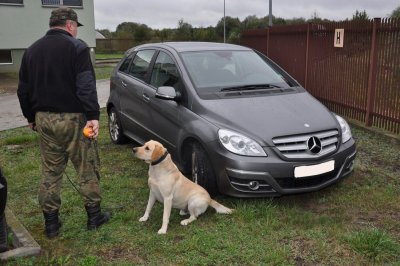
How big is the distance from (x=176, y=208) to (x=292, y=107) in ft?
5.39

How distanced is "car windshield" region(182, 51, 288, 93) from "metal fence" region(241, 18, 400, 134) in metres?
2.69

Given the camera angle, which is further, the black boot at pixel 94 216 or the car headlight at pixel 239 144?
the car headlight at pixel 239 144

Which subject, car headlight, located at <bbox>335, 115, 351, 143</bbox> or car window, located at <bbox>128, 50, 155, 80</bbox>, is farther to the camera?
car window, located at <bbox>128, 50, 155, 80</bbox>

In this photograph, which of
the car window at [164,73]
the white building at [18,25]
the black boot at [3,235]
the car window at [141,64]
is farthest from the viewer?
the white building at [18,25]

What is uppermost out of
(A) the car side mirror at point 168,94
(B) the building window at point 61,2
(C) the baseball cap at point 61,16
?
(B) the building window at point 61,2

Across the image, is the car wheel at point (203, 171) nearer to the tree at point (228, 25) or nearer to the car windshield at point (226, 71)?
the car windshield at point (226, 71)

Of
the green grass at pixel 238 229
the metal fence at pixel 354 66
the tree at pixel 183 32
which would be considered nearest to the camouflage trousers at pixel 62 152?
the green grass at pixel 238 229

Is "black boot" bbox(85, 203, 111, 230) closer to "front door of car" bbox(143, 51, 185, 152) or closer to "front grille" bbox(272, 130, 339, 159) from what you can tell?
"front door of car" bbox(143, 51, 185, 152)

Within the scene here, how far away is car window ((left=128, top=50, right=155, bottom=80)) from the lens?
609 centimetres

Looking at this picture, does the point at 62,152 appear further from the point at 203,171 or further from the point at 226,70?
the point at 226,70

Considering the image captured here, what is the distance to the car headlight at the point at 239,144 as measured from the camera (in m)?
4.19

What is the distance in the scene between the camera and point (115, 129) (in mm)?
7086

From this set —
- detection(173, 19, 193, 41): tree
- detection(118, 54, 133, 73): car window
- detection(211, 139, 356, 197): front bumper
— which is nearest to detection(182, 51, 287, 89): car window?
detection(211, 139, 356, 197): front bumper

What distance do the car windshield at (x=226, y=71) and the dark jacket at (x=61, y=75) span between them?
1.58m
